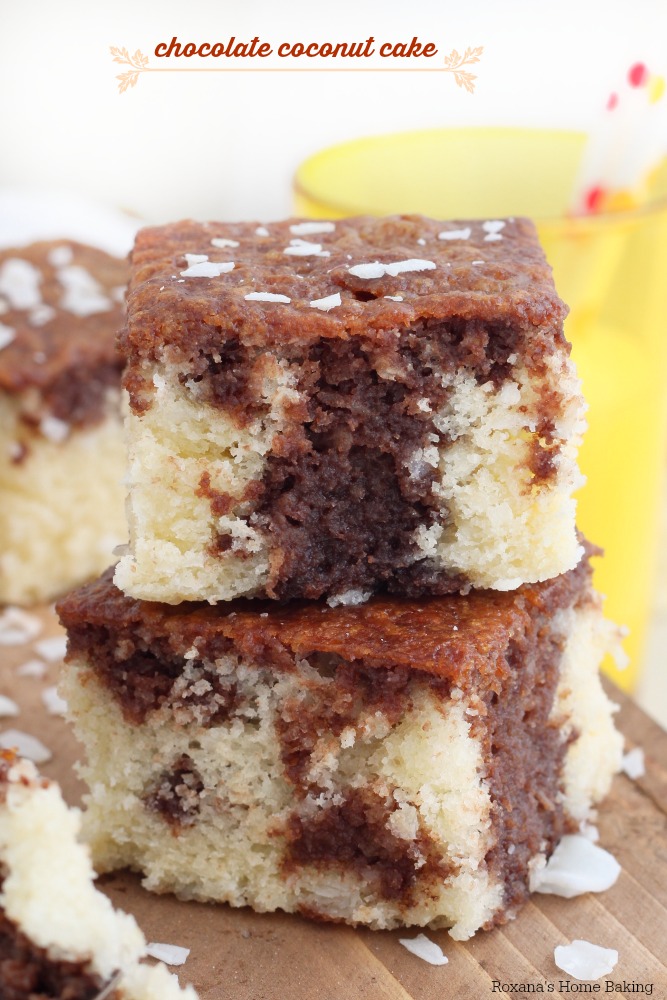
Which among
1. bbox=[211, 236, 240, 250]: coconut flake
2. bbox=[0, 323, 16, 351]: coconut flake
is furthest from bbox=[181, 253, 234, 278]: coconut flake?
bbox=[0, 323, 16, 351]: coconut flake

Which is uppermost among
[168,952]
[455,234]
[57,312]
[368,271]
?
[455,234]

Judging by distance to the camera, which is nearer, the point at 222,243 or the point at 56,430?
the point at 222,243

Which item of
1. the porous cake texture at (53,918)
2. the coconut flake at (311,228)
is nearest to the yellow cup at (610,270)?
the coconut flake at (311,228)

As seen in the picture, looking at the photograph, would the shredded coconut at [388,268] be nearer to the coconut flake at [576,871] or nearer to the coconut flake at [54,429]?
the coconut flake at [576,871]

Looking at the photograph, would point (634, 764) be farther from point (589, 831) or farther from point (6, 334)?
point (6, 334)

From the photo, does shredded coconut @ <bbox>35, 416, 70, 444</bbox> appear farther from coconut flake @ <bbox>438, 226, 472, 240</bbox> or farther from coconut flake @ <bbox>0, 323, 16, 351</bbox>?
coconut flake @ <bbox>438, 226, 472, 240</bbox>

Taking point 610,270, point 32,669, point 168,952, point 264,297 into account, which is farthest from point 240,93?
point 168,952
